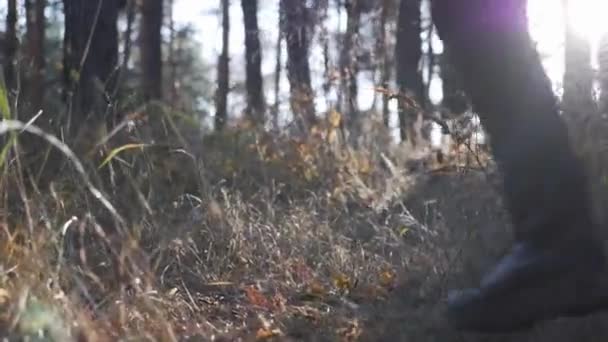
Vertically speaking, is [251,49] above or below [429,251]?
above

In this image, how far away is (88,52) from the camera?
640cm

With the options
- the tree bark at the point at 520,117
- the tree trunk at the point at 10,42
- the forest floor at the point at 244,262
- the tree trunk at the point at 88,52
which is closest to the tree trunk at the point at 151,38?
the tree trunk at the point at 10,42

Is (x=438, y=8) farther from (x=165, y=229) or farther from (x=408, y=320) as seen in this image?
(x=165, y=229)

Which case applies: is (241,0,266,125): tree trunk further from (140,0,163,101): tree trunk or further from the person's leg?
the person's leg

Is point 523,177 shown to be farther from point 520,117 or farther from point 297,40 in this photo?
point 297,40

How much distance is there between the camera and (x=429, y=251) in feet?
13.4

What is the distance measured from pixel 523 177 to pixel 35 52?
642 cm

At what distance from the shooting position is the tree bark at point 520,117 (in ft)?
9.21

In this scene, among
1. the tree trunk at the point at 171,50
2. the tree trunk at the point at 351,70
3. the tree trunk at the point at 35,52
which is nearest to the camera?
the tree trunk at the point at 35,52

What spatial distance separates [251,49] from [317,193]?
360 inches

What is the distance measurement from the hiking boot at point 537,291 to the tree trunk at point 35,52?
11.2 feet

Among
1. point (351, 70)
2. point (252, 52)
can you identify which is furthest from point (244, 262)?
point (252, 52)

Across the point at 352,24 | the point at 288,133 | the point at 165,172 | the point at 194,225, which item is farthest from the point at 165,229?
the point at 352,24

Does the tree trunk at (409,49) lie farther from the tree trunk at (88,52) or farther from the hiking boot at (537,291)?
the hiking boot at (537,291)
